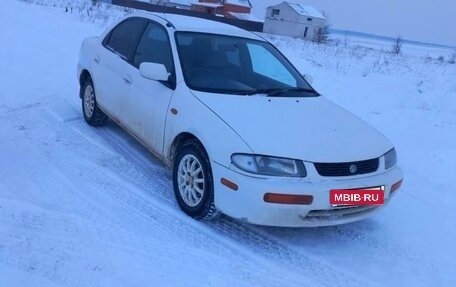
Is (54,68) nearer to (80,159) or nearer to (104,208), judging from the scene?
(80,159)

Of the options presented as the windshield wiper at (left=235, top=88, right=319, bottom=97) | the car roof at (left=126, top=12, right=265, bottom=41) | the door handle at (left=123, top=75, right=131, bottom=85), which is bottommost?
the door handle at (left=123, top=75, right=131, bottom=85)

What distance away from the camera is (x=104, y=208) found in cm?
376

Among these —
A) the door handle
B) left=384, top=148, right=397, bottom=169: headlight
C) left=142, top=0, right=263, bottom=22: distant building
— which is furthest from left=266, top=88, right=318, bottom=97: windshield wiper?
left=142, top=0, right=263, bottom=22: distant building

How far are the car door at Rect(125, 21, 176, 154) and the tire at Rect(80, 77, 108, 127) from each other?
1.01 metres

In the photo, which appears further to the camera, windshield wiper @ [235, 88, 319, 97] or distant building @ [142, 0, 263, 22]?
distant building @ [142, 0, 263, 22]

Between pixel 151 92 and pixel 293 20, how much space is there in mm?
53875

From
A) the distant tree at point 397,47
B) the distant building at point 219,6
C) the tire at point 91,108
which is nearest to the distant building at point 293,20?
the distant building at point 219,6

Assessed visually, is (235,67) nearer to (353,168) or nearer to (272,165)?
(272,165)

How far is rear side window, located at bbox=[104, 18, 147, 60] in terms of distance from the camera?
16.5 feet

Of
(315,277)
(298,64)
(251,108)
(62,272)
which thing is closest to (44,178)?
(62,272)

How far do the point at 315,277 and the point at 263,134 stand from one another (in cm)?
107

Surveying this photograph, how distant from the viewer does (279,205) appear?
325 cm

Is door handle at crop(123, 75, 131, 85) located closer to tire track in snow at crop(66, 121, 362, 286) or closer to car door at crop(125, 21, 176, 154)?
car door at crop(125, 21, 176, 154)

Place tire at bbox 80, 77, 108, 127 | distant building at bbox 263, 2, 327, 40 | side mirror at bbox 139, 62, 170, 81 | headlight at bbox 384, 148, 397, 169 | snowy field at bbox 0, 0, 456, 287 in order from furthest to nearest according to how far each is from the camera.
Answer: distant building at bbox 263, 2, 327, 40
tire at bbox 80, 77, 108, 127
side mirror at bbox 139, 62, 170, 81
headlight at bbox 384, 148, 397, 169
snowy field at bbox 0, 0, 456, 287
